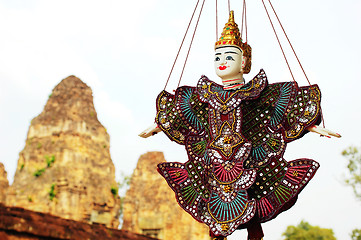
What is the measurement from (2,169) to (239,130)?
58.0 feet

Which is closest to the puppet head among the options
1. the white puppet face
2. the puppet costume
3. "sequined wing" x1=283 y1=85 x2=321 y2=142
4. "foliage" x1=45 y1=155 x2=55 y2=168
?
the white puppet face

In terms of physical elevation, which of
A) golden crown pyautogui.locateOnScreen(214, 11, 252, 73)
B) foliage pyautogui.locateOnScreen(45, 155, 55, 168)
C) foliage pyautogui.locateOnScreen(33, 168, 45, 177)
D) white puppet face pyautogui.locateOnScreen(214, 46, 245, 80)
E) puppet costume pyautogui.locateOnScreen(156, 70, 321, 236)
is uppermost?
foliage pyautogui.locateOnScreen(45, 155, 55, 168)

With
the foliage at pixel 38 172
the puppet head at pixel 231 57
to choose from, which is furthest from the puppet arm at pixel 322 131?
the foliage at pixel 38 172

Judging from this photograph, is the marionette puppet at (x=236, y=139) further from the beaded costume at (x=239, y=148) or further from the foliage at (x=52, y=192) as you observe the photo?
the foliage at (x=52, y=192)

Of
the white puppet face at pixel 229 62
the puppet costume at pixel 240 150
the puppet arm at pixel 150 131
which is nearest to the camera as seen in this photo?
the puppet costume at pixel 240 150

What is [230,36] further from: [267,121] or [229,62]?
[267,121]

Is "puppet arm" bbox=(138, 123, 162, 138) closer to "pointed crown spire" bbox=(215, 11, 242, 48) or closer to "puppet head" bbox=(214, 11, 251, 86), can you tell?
"puppet head" bbox=(214, 11, 251, 86)

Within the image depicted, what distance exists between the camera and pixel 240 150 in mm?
4891

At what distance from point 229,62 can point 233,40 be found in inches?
9.3

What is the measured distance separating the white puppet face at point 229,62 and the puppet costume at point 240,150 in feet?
0.53

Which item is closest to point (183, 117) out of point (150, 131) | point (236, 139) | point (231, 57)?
point (150, 131)

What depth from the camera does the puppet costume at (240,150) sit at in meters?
4.69

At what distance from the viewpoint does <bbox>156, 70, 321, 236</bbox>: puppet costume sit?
4.69m

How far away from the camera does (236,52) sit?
→ 5.26 metres
